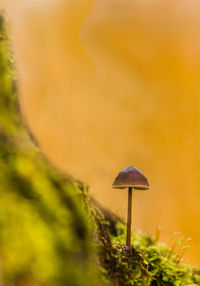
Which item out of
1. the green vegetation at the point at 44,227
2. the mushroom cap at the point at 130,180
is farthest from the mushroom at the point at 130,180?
the green vegetation at the point at 44,227

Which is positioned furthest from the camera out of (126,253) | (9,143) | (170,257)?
(170,257)

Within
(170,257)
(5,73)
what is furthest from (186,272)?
(5,73)

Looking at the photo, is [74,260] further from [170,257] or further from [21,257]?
[170,257]

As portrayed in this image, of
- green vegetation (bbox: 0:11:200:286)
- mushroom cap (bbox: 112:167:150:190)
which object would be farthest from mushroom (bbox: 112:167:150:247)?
green vegetation (bbox: 0:11:200:286)

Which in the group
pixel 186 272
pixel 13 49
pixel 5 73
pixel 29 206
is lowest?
pixel 186 272

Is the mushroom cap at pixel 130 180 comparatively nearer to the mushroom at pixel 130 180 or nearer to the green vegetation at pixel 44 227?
the mushroom at pixel 130 180

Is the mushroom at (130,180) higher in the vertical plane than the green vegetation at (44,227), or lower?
higher

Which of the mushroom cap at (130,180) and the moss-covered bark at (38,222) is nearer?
the moss-covered bark at (38,222)

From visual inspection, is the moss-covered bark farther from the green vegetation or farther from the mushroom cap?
the mushroom cap

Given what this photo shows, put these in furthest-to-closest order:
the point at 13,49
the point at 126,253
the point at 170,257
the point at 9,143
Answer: the point at 170,257 → the point at 13,49 → the point at 126,253 → the point at 9,143
